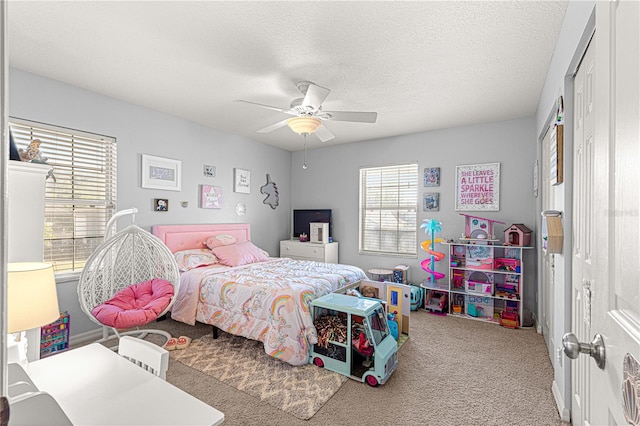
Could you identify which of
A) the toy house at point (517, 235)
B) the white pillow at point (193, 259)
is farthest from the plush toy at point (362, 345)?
the toy house at point (517, 235)

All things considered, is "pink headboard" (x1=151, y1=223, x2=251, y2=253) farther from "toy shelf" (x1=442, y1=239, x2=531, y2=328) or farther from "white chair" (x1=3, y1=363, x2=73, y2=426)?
"white chair" (x1=3, y1=363, x2=73, y2=426)

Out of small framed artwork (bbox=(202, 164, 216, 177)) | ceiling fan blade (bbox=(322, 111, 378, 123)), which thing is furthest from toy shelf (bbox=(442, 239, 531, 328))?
small framed artwork (bbox=(202, 164, 216, 177))

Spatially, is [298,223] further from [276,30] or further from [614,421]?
[614,421]

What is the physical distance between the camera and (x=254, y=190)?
17.1ft

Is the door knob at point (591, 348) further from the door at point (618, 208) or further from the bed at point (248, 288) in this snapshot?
the bed at point (248, 288)

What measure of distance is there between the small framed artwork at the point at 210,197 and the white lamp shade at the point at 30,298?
2973 millimetres

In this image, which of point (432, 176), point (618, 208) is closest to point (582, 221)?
point (618, 208)

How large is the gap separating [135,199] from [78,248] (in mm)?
738

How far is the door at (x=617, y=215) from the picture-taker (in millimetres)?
544

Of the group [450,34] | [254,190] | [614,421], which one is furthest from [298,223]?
[614,421]

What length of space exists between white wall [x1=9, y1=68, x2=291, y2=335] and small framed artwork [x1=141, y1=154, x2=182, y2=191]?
0.07 metres

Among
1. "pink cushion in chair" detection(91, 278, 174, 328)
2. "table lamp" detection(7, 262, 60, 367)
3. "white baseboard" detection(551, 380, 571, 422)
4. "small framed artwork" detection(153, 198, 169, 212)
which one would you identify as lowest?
"white baseboard" detection(551, 380, 571, 422)

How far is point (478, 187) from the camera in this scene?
4.23m

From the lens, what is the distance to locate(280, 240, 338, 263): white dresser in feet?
16.7
